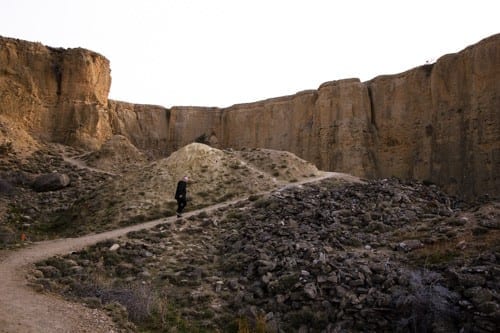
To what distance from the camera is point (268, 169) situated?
79.1ft

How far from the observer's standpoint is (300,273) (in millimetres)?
9930

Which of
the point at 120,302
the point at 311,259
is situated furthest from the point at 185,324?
the point at 311,259

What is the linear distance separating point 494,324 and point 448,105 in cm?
2768

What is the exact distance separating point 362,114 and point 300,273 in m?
31.3

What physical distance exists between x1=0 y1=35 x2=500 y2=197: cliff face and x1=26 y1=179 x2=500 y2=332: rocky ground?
51.8 feet

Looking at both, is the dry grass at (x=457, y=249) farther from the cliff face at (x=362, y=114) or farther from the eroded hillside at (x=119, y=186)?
the cliff face at (x=362, y=114)

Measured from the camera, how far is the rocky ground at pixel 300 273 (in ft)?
26.9

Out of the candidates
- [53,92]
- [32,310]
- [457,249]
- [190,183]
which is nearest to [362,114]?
[190,183]

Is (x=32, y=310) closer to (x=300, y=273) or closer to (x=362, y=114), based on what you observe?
(x=300, y=273)

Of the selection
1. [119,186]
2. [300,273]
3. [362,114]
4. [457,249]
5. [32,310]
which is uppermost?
[362,114]

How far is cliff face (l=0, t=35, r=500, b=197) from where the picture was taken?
2914cm

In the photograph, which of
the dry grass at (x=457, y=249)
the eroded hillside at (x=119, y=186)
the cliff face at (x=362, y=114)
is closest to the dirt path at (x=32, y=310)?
the eroded hillside at (x=119, y=186)

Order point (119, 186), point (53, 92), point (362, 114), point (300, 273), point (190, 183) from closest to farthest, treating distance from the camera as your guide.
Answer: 1. point (300, 273)
2. point (119, 186)
3. point (190, 183)
4. point (53, 92)
5. point (362, 114)

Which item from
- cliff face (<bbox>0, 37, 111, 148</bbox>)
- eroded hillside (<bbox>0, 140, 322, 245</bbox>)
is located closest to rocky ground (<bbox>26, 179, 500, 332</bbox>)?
eroded hillside (<bbox>0, 140, 322, 245</bbox>)
